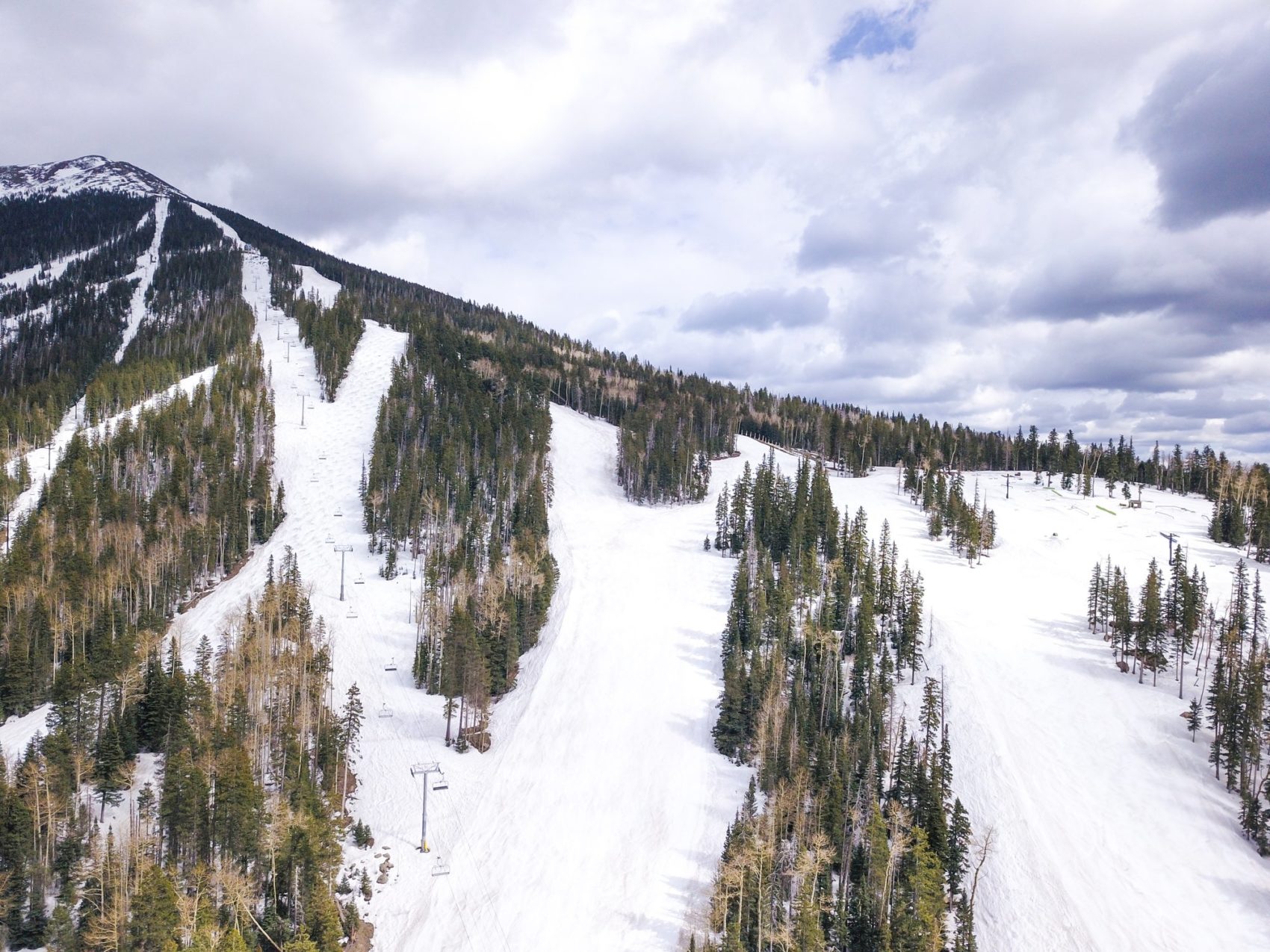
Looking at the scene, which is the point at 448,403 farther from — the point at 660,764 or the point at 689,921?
the point at 689,921

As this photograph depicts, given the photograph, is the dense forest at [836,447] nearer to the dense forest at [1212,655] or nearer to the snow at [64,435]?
the snow at [64,435]

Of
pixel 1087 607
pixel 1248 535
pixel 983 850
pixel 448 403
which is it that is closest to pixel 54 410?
pixel 448 403

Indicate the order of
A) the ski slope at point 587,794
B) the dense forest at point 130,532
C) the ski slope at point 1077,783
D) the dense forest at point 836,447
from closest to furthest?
the ski slope at point 587,794 < the ski slope at point 1077,783 < the dense forest at point 130,532 < the dense forest at point 836,447

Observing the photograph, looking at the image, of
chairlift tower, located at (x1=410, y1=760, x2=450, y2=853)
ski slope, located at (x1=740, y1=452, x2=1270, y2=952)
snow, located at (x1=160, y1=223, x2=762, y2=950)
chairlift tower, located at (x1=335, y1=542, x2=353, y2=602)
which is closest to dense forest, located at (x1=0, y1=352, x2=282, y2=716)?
snow, located at (x1=160, y1=223, x2=762, y2=950)

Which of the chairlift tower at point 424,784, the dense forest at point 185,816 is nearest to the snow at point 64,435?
the dense forest at point 185,816

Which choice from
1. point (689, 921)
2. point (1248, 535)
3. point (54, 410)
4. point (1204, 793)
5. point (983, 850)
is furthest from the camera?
point (54, 410)

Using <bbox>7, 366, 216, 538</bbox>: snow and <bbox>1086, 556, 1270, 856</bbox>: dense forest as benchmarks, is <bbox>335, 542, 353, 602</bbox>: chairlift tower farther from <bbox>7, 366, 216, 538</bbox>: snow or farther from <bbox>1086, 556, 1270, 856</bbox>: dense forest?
<bbox>1086, 556, 1270, 856</bbox>: dense forest

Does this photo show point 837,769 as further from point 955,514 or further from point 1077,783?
point 955,514
